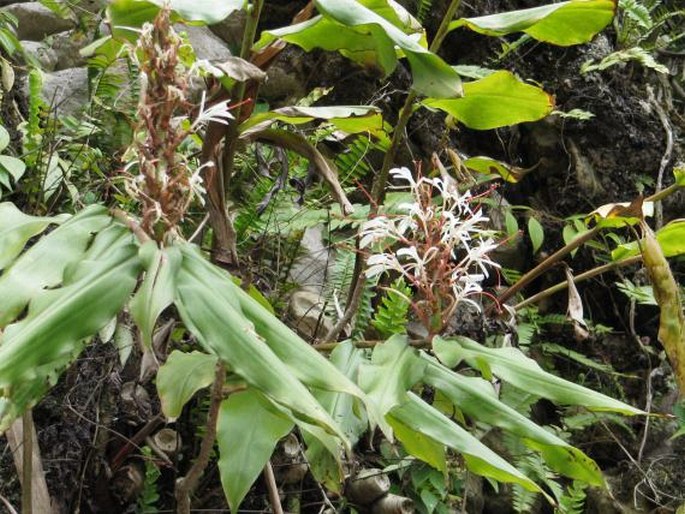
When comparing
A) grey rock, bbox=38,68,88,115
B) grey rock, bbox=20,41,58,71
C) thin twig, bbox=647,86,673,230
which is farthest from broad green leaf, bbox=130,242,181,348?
grey rock, bbox=20,41,58,71

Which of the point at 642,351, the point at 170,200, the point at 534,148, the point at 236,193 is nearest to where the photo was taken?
the point at 170,200

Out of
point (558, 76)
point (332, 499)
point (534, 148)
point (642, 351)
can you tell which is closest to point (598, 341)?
point (642, 351)

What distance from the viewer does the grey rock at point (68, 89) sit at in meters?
2.71

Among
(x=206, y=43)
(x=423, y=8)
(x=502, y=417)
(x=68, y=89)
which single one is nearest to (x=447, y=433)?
(x=502, y=417)

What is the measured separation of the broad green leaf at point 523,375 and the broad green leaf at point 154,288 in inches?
14.9

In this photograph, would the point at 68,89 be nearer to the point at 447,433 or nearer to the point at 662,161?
the point at 662,161

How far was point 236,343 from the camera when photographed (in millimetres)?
738

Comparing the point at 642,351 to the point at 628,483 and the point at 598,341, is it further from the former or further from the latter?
the point at 628,483

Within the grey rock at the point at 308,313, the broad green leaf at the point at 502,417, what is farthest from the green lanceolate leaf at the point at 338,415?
the grey rock at the point at 308,313

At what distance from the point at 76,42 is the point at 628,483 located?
2.58 meters

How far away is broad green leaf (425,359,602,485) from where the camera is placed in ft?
3.21

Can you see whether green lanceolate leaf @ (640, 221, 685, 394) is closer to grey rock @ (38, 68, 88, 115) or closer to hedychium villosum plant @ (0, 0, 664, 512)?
hedychium villosum plant @ (0, 0, 664, 512)

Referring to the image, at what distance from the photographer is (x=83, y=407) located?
1.69 meters

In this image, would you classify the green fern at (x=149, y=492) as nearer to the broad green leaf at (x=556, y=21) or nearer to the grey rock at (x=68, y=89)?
the broad green leaf at (x=556, y=21)
